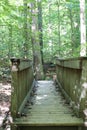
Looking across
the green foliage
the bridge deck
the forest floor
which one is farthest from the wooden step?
the green foliage

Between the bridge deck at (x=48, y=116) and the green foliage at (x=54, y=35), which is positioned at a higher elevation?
the green foliage at (x=54, y=35)

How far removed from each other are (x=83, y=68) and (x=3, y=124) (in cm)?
160

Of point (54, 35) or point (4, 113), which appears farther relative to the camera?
point (54, 35)

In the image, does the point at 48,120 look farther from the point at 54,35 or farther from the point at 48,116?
the point at 54,35

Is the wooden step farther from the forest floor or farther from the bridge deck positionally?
the forest floor

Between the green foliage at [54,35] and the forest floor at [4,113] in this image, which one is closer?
the forest floor at [4,113]

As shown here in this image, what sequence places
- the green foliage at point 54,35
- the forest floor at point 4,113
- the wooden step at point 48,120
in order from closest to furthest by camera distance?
the wooden step at point 48,120 → the forest floor at point 4,113 → the green foliage at point 54,35

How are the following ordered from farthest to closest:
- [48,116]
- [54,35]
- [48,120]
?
[54,35]
[48,116]
[48,120]

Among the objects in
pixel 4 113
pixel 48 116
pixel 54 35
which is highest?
pixel 54 35

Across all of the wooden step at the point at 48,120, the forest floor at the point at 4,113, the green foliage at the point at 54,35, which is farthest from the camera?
the green foliage at the point at 54,35

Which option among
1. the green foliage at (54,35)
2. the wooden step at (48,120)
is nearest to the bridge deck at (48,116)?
the wooden step at (48,120)

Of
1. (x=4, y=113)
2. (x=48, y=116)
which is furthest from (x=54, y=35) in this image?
(x=48, y=116)

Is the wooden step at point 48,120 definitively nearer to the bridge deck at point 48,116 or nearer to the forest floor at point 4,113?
the bridge deck at point 48,116

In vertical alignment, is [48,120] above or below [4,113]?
above
